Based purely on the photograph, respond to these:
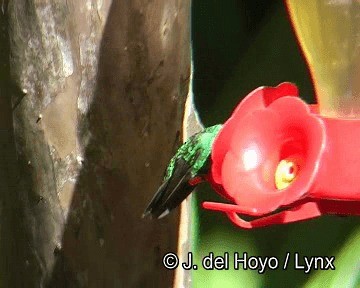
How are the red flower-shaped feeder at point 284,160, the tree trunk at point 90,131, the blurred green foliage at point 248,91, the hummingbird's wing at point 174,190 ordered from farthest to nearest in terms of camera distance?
the blurred green foliage at point 248,91, the tree trunk at point 90,131, the hummingbird's wing at point 174,190, the red flower-shaped feeder at point 284,160

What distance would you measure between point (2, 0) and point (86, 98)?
0.17m

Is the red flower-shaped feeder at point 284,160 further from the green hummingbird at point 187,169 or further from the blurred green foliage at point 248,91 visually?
the blurred green foliage at point 248,91

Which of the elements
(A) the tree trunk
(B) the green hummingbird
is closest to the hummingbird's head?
(B) the green hummingbird

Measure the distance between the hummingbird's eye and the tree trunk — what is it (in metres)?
0.37

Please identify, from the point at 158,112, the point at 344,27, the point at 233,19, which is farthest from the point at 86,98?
the point at 344,27

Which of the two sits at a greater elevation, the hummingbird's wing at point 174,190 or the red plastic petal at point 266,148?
the red plastic petal at point 266,148

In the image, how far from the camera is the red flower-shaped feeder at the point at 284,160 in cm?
52

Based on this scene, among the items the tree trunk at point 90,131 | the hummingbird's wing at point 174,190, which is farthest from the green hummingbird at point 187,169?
the tree trunk at point 90,131

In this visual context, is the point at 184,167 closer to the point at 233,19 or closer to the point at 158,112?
the point at 158,112

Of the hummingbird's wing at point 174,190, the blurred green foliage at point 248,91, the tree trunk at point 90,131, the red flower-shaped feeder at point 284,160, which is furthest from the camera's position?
the blurred green foliage at point 248,91

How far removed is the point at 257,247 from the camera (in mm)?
1104

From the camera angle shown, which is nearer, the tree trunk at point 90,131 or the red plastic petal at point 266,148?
the red plastic petal at point 266,148

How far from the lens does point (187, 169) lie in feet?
2.02

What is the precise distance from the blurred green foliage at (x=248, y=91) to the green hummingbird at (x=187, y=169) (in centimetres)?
35
